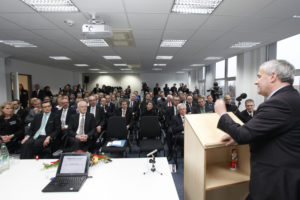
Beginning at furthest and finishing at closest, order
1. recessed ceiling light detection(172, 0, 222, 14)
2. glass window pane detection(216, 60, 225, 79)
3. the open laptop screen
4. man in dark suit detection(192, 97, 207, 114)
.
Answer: glass window pane detection(216, 60, 225, 79) → man in dark suit detection(192, 97, 207, 114) → recessed ceiling light detection(172, 0, 222, 14) → the open laptop screen

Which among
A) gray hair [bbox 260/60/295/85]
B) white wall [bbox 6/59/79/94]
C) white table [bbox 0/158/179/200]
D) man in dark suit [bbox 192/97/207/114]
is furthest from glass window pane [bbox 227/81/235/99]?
white wall [bbox 6/59/79/94]

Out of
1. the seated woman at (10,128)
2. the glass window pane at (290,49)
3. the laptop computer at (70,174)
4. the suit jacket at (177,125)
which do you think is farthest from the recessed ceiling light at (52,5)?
the glass window pane at (290,49)

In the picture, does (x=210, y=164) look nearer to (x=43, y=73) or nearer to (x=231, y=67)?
(x=231, y=67)

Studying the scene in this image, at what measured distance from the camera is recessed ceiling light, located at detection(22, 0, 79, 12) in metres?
2.64

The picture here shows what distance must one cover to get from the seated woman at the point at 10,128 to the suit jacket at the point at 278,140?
12.7 ft

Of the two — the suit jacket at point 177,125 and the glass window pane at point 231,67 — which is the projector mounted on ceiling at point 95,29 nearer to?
the suit jacket at point 177,125

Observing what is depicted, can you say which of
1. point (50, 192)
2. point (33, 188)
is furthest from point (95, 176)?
point (33, 188)

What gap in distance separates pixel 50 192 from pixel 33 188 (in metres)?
0.17

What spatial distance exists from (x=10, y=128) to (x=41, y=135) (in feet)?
2.13

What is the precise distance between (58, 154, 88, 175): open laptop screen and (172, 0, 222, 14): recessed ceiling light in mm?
2577

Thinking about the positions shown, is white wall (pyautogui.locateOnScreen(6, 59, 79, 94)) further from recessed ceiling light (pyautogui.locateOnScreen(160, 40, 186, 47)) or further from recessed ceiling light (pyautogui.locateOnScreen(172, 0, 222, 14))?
recessed ceiling light (pyautogui.locateOnScreen(172, 0, 222, 14))

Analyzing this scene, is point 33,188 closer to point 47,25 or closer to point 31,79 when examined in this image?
A: point 47,25

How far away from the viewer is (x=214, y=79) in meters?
10.2

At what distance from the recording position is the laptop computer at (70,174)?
50.1 inches
